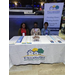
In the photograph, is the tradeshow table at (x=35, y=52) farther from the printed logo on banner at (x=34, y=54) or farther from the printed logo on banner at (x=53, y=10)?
the printed logo on banner at (x=53, y=10)

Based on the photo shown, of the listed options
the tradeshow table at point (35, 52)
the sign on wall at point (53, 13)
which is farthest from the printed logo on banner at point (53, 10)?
the tradeshow table at point (35, 52)

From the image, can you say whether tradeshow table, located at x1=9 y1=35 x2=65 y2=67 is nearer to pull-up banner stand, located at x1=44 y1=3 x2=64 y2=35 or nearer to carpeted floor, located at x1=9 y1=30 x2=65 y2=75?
carpeted floor, located at x1=9 y1=30 x2=65 y2=75

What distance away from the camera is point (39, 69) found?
1.44 meters

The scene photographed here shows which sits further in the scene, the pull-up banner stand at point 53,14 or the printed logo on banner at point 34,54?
the pull-up banner stand at point 53,14

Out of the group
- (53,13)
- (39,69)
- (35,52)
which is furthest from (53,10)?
(39,69)

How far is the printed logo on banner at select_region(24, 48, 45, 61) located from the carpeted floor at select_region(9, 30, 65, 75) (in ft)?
0.72

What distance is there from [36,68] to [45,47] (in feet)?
1.81

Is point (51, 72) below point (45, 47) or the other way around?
below

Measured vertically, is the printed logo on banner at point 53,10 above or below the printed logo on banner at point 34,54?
above

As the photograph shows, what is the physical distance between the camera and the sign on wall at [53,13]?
266cm

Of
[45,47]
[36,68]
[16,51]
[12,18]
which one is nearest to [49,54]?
[45,47]

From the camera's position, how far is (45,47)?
1420 millimetres

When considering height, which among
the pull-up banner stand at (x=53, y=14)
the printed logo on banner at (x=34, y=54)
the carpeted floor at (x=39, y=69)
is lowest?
the carpeted floor at (x=39, y=69)
